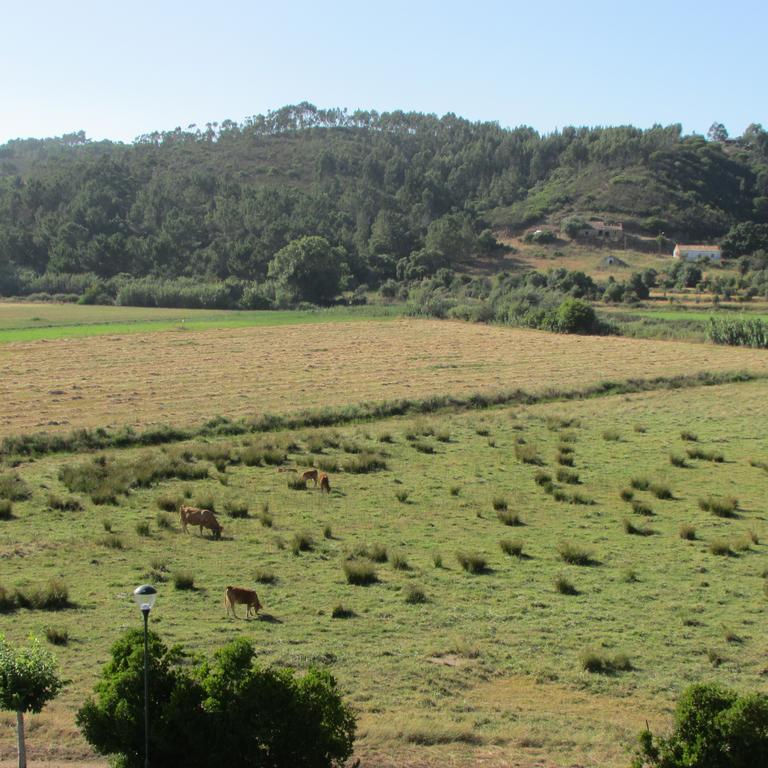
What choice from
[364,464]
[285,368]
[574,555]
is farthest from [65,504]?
[285,368]

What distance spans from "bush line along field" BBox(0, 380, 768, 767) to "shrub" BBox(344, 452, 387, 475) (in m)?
0.17

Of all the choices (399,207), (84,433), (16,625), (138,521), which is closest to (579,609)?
(16,625)

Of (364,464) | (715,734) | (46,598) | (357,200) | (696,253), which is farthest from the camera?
(357,200)

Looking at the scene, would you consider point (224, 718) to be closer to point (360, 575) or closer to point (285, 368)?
point (360, 575)

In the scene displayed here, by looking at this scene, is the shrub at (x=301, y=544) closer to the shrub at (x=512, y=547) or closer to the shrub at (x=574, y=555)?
the shrub at (x=512, y=547)

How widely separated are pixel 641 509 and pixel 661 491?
204 centimetres

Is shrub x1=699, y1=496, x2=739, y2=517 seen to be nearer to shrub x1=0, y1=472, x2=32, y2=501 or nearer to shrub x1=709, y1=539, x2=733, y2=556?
shrub x1=709, y1=539, x2=733, y2=556

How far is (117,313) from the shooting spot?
89.2 metres

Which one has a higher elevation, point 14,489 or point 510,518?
point 510,518

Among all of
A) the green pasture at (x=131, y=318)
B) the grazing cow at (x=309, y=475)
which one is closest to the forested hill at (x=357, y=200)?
the green pasture at (x=131, y=318)

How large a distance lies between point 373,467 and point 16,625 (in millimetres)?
14677

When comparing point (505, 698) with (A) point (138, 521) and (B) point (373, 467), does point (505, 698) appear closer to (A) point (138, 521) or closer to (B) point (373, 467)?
(A) point (138, 521)

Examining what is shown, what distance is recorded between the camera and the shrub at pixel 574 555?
18.9 m

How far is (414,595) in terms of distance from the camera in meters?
16.5
